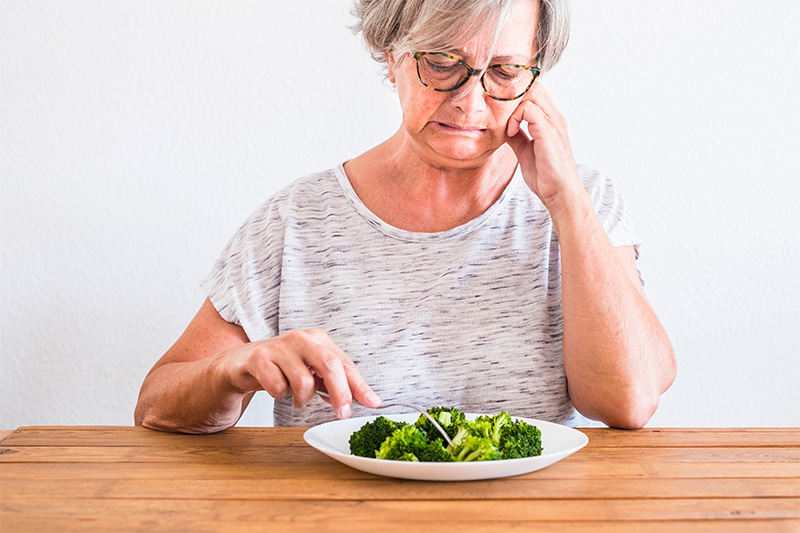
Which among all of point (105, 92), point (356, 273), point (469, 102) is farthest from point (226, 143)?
point (469, 102)

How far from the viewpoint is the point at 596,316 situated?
4.43ft

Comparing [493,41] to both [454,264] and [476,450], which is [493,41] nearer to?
[454,264]

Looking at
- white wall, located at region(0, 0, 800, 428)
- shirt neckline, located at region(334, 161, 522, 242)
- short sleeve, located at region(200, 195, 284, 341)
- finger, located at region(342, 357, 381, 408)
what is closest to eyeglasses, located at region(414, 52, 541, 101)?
→ shirt neckline, located at region(334, 161, 522, 242)

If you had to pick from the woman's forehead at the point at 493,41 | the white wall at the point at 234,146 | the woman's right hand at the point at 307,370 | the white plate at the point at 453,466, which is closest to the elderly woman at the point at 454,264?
the woman's forehead at the point at 493,41

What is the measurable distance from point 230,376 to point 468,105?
0.61 m

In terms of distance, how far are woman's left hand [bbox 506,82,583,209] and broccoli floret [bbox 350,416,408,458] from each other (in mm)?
563

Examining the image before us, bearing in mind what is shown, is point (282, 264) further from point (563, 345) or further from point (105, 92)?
point (105, 92)

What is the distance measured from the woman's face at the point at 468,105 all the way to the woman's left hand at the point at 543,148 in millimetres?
30

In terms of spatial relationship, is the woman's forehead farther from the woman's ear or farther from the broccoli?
the broccoli

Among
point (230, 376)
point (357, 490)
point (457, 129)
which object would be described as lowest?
point (357, 490)

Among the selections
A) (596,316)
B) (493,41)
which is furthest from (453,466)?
(493,41)

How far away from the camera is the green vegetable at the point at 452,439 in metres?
1.02

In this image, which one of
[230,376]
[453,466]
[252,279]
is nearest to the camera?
[453,466]

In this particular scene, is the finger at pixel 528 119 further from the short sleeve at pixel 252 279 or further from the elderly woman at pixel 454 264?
the short sleeve at pixel 252 279
